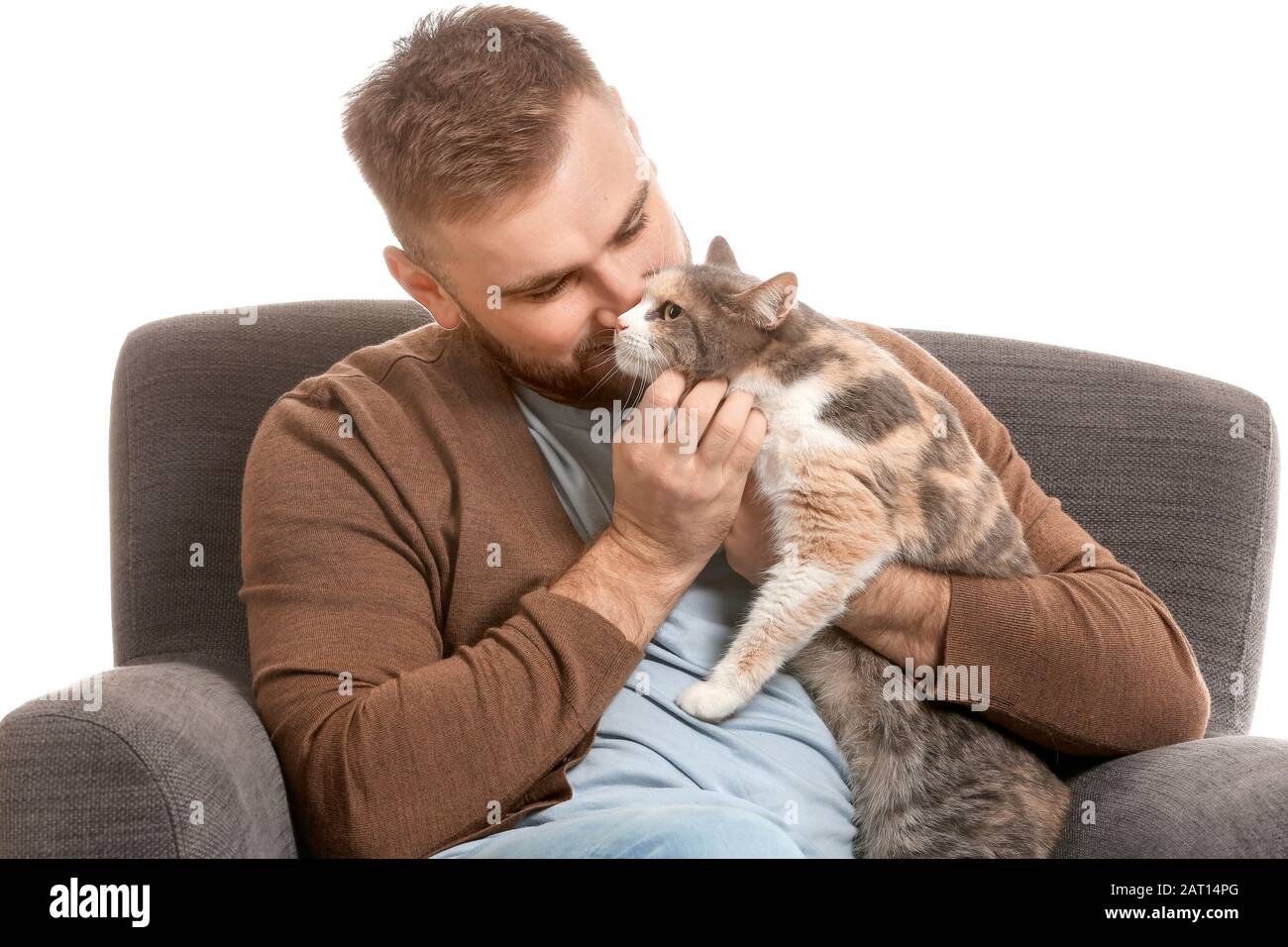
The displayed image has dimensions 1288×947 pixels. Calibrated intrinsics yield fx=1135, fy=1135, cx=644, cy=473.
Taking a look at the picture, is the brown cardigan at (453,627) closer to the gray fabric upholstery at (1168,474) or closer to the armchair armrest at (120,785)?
the armchair armrest at (120,785)

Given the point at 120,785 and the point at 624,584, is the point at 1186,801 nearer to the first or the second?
the point at 624,584

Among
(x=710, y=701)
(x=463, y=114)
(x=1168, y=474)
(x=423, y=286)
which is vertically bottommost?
(x=710, y=701)

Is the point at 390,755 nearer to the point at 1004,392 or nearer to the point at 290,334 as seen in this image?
the point at 290,334

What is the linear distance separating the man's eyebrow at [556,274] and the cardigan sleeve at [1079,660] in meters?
0.70

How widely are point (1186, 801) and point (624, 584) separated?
2.65 ft

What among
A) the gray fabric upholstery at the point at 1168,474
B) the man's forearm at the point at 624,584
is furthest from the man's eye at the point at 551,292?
the gray fabric upholstery at the point at 1168,474

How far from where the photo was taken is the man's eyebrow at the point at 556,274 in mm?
1624

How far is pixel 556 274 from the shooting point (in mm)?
1624

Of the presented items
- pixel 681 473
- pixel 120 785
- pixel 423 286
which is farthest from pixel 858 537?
pixel 120 785

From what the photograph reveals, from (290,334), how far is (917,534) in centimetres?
126

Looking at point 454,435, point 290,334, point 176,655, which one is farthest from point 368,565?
point 290,334

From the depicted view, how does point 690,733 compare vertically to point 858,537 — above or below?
below

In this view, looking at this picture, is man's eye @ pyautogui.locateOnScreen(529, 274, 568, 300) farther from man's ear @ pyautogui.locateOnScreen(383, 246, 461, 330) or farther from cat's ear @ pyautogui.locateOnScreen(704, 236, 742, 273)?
cat's ear @ pyautogui.locateOnScreen(704, 236, 742, 273)

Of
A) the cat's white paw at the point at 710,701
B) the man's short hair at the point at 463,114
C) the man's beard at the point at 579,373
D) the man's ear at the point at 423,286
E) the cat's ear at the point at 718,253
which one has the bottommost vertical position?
the cat's white paw at the point at 710,701
